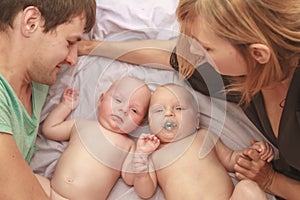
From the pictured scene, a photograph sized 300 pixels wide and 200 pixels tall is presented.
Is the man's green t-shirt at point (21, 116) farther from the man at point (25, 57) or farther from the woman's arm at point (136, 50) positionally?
the woman's arm at point (136, 50)

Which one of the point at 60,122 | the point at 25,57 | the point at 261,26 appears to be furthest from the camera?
the point at 60,122

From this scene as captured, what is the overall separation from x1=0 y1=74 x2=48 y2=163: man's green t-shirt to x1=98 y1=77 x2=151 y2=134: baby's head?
182mm

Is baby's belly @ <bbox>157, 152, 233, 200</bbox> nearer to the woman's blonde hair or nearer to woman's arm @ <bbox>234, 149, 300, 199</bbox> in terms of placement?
woman's arm @ <bbox>234, 149, 300, 199</bbox>

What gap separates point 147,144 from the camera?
4.24ft

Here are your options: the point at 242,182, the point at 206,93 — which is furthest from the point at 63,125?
the point at 242,182

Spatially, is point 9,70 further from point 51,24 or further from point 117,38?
point 117,38

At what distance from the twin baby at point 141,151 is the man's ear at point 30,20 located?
0.31 metres

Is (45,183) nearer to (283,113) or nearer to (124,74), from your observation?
(124,74)

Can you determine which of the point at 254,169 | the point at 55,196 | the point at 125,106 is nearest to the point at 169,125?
the point at 125,106

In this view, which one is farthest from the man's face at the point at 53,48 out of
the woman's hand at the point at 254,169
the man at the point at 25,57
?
the woman's hand at the point at 254,169

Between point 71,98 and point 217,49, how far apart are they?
0.56 m

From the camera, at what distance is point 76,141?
4.34 ft

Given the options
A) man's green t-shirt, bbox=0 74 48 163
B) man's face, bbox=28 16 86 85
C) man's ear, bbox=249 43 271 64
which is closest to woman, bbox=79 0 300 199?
man's ear, bbox=249 43 271 64

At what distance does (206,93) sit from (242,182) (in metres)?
0.29
